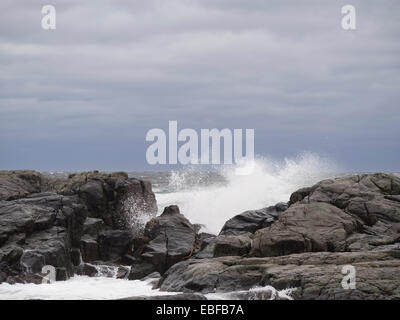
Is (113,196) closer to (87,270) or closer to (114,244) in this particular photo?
(114,244)

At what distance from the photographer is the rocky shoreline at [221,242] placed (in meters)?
15.3

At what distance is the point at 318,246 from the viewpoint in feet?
59.0

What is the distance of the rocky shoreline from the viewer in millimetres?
15336

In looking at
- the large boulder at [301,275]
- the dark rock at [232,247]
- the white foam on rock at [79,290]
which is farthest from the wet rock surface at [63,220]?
the dark rock at [232,247]

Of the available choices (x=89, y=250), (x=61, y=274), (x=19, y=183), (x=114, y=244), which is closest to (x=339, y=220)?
(x=61, y=274)

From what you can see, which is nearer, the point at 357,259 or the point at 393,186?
the point at 357,259

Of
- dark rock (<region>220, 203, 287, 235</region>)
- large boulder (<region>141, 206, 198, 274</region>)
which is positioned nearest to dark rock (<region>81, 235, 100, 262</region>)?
large boulder (<region>141, 206, 198, 274</region>)

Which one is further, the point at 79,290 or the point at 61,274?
the point at 61,274

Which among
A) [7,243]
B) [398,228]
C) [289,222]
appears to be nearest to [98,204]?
[7,243]

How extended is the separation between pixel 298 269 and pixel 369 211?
5.27 m

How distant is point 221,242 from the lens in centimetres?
1894

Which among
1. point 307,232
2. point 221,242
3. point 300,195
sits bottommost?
point 221,242
